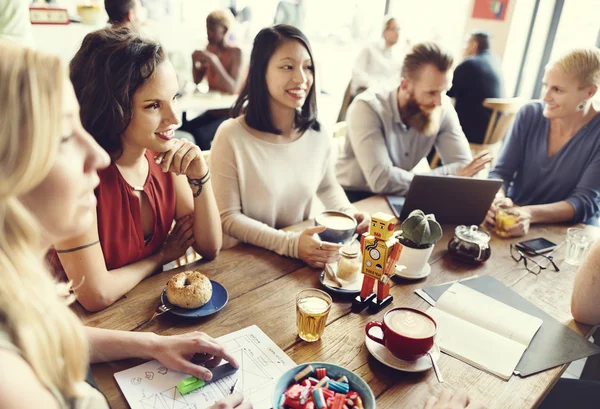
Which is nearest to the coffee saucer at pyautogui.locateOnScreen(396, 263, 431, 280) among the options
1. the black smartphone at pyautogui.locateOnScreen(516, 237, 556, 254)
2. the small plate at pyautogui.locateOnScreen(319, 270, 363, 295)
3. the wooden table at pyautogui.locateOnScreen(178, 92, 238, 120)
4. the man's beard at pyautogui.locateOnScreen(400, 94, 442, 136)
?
the small plate at pyautogui.locateOnScreen(319, 270, 363, 295)

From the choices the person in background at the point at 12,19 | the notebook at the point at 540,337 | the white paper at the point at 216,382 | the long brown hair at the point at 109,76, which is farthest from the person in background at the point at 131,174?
the person in background at the point at 12,19

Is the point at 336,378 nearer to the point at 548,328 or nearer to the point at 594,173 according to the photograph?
the point at 548,328

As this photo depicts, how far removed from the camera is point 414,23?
20.3 ft

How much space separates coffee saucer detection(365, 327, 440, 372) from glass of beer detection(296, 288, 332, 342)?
0.12m

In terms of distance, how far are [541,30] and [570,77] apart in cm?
392

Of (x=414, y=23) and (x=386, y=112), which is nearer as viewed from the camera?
(x=386, y=112)

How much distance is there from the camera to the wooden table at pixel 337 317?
0.91 meters

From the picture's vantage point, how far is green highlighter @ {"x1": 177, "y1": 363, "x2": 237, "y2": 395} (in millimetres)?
853

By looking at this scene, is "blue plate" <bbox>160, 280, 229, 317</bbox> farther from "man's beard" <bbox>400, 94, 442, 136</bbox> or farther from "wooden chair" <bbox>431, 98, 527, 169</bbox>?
"wooden chair" <bbox>431, 98, 527, 169</bbox>

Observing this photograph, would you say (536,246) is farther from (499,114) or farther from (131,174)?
(499,114)

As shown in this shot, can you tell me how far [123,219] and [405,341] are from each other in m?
0.83

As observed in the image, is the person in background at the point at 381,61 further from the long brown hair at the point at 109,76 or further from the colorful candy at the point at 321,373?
the colorful candy at the point at 321,373

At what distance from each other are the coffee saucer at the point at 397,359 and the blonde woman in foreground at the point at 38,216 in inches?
21.2

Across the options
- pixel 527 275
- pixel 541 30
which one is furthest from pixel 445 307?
pixel 541 30
